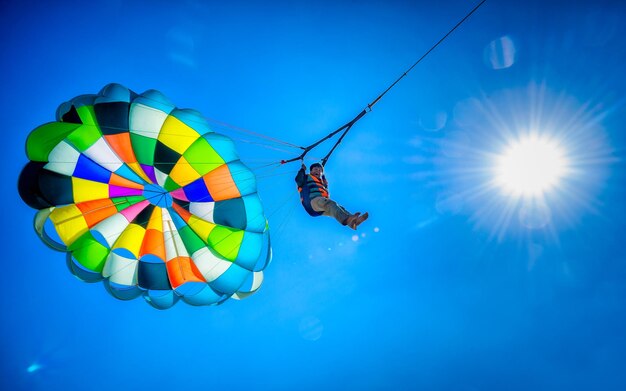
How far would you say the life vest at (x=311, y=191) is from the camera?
522cm

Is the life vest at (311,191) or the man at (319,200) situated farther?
the life vest at (311,191)

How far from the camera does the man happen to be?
4590 millimetres

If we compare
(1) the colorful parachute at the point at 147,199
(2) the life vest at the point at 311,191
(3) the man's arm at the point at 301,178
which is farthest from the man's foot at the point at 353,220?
(1) the colorful parachute at the point at 147,199

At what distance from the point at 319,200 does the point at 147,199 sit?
3283mm

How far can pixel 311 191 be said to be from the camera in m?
5.25

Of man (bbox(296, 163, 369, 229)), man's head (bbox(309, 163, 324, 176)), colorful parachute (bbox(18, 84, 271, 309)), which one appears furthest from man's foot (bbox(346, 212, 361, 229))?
colorful parachute (bbox(18, 84, 271, 309))

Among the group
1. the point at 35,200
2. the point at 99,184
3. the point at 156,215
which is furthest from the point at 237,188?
the point at 35,200

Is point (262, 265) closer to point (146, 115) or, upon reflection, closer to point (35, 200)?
point (146, 115)

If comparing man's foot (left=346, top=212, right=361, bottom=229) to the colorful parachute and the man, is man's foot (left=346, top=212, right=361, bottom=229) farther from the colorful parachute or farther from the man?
the colorful parachute

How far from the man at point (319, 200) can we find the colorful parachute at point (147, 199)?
3.31ft

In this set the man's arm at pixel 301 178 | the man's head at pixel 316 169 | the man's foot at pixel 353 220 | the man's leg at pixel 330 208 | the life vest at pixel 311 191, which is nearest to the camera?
the man's foot at pixel 353 220

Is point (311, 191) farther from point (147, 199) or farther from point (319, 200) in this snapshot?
point (147, 199)

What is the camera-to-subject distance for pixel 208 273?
5.98 m

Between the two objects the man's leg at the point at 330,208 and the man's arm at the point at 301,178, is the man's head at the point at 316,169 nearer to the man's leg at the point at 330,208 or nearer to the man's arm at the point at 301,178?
the man's arm at the point at 301,178
